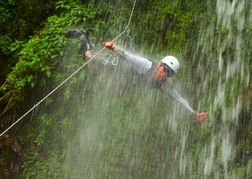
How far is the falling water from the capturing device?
21.4 ft

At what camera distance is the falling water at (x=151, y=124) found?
6508 millimetres

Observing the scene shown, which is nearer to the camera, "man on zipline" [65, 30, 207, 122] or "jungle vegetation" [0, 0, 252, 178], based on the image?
"man on zipline" [65, 30, 207, 122]

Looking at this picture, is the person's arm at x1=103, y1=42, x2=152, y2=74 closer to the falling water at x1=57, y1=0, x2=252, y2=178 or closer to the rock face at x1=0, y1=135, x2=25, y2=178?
the falling water at x1=57, y1=0, x2=252, y2=178

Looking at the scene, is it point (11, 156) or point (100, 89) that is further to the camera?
point (11, 156)

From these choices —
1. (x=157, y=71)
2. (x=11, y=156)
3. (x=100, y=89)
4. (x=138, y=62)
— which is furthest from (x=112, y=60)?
(x=11, y=156)

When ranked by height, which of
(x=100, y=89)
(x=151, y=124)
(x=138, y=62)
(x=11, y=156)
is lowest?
(x=11, y=156)

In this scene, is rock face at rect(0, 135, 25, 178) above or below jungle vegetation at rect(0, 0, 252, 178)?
below

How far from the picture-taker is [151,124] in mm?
7086

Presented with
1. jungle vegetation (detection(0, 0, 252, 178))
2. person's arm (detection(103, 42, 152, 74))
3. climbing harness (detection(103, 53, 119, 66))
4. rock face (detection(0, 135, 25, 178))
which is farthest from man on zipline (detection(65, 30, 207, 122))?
rock face (detection(0, 135, 25, 178))

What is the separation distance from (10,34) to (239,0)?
156 inches

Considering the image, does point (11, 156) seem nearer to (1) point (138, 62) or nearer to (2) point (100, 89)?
(2) point (100, 89)

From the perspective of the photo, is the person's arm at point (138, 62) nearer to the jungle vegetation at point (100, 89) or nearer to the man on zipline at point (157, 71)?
the man on zipline at point (157, 71)

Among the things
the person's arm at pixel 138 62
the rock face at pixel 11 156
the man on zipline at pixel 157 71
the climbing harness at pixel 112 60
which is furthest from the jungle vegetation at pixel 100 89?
the person's arm at pixel 138 62

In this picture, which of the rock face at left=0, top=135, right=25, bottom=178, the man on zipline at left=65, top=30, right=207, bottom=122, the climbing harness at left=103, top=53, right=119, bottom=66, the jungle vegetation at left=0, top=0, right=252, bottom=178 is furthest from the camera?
the rock face at left=0, top=135, right=25, bottom=178
